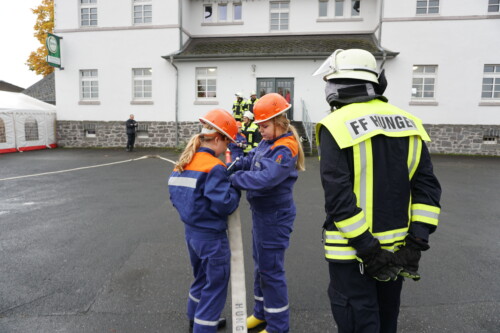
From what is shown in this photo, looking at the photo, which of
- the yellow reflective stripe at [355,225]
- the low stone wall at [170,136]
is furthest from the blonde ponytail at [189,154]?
the low stone wall at [170,136]

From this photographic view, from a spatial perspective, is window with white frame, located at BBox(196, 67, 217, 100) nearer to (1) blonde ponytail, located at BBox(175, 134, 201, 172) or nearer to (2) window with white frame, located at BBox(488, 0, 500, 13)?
(2) window with white frame, located at BBox(488, 0, 500, 13)

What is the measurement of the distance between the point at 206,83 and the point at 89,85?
6.89 m

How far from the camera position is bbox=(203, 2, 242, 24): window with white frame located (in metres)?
19.8

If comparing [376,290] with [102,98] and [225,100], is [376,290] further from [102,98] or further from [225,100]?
[102,98]

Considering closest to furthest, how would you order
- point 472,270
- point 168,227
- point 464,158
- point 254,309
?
point 254,309 → point 472,270 → point 168,227 → point 464,158

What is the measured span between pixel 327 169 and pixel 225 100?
1690 cm

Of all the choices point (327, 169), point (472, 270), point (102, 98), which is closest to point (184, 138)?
point (102, 98)

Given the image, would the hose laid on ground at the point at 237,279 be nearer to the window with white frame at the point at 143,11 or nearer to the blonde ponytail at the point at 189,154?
the blonde ponytail at the point at 189,154

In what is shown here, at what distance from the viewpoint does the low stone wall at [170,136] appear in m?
16.7

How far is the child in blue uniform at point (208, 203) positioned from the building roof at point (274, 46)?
15.4m

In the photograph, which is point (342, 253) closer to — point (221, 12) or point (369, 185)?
point (369, 185)

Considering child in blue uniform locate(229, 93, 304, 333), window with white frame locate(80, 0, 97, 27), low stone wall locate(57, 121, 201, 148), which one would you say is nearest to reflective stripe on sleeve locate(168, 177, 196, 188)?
child in blue uniform locate(229, 93, 304, 333)

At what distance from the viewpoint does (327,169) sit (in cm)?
190

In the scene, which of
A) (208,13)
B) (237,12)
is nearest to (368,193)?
→ (237,12)
